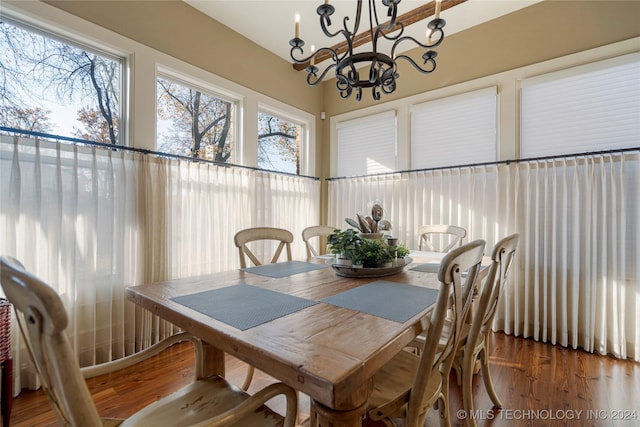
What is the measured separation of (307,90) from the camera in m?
3.77

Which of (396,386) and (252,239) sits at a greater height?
(252,239)

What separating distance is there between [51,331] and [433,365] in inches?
38.7

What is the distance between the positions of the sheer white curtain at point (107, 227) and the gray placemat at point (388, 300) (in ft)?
5.67

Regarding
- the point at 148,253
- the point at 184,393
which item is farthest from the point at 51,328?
the point at 148,253

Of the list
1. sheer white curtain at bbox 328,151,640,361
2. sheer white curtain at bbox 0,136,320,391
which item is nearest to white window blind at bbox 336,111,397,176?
sheer white curtain at bbox 328,151,640,361

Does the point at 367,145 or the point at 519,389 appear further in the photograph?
the point at 367,145

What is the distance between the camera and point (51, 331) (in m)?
0.47

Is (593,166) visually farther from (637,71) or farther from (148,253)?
(148,253)

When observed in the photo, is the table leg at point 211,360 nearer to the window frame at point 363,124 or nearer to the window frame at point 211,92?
the window frame at point 211,92

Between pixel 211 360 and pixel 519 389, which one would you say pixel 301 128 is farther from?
pixel 519 389

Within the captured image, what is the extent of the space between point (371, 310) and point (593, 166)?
2.38 meters

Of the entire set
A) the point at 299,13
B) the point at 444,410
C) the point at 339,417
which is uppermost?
the point at 299,13

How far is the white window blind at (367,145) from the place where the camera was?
3420 millimetres

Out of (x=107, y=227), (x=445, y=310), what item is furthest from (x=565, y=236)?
(x=107, y=227)
